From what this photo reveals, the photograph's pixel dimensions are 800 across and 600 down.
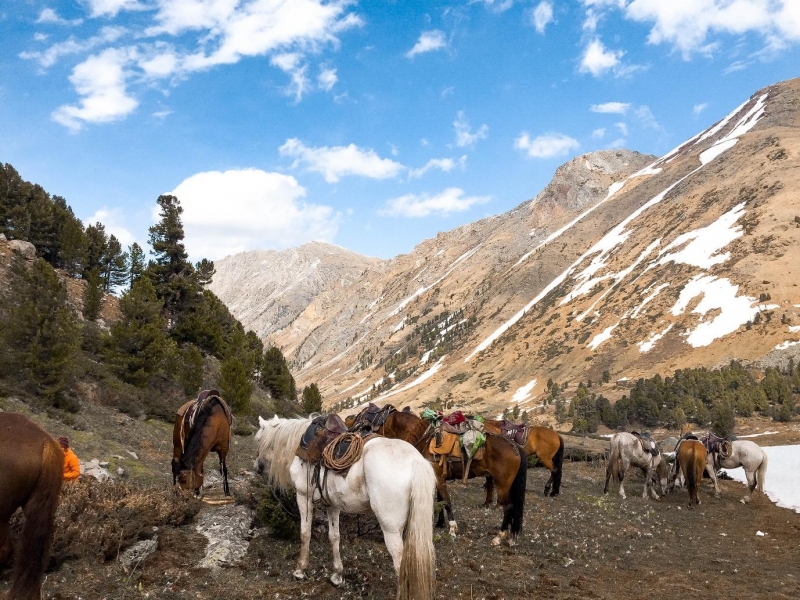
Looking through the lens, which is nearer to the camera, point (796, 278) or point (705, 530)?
point (705, 530)

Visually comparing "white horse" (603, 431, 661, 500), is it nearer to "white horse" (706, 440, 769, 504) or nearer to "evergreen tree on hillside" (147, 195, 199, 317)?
"white horse" (706, 440, 769, 504)

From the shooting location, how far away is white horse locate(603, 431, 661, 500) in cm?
1725

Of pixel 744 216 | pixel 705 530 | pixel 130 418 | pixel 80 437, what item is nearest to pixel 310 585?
pixel 80 437

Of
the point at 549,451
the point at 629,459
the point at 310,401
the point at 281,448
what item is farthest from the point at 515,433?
the point at 310,401

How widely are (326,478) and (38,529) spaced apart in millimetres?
3416

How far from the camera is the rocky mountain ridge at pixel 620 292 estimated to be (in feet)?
229

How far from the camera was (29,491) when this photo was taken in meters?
5.24

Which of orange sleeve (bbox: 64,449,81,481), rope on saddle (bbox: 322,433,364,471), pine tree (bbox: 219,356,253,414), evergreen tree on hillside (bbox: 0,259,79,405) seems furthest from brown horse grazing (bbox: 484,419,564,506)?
pine tree (bbox: 219,356,253,414)

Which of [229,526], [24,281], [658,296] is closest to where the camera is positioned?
[229,526]

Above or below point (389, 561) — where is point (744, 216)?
above

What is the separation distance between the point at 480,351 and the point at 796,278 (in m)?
60.2

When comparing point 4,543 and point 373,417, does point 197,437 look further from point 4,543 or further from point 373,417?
point 4,543

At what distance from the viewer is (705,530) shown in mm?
13242

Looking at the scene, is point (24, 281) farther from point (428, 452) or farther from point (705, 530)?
point (705, 530)
